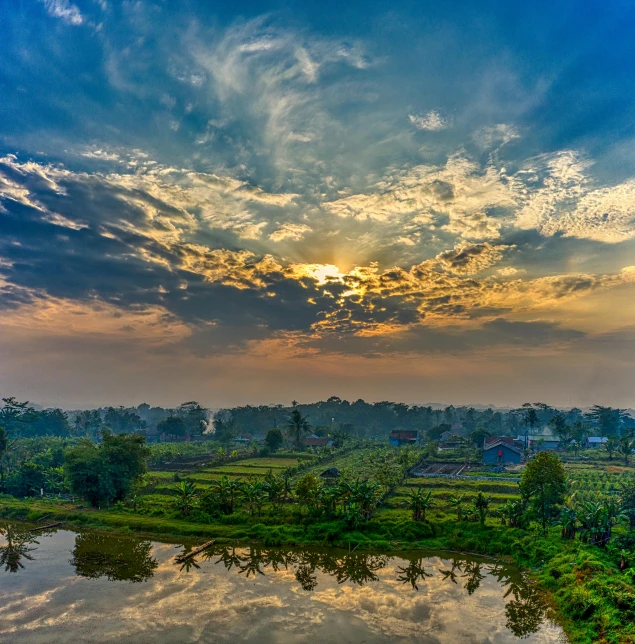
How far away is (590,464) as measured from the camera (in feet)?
231

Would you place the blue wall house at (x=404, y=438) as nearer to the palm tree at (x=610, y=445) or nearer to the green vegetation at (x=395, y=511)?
the palm tree at (x=610, y=445)

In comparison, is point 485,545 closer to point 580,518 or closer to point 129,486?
point 580,518

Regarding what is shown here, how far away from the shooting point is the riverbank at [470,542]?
20344mm

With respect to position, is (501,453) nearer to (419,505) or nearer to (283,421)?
(419,505)

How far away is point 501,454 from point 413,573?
5510cm

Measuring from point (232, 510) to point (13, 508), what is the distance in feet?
70.4

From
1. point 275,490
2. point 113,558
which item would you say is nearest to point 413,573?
point 275,490

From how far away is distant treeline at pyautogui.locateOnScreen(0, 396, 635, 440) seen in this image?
10488 cm

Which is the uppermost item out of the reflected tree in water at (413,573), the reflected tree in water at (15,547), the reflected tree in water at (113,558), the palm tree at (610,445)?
the palm tree at (610,445)

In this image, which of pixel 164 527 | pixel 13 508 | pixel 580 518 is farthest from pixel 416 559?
pixel 13 508

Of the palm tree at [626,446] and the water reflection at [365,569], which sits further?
the palm tree at [626,446]

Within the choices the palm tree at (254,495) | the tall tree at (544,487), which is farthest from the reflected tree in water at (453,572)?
the palm tree at (254,495)

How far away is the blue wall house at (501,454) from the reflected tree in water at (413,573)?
52.3 m

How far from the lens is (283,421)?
161m
